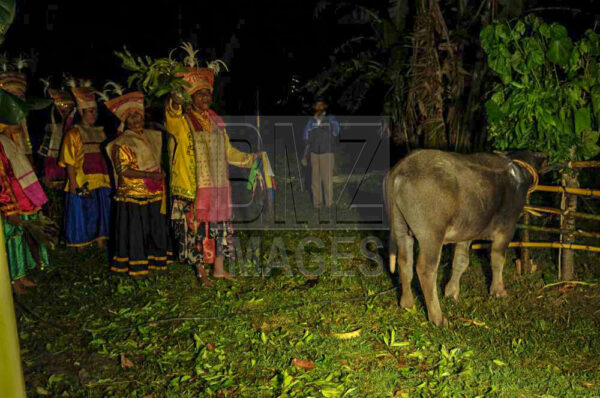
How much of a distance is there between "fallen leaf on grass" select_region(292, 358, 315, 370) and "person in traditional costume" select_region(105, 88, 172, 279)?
3.00 m

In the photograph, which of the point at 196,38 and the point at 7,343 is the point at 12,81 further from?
the point at 196,38

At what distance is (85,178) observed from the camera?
323 inches

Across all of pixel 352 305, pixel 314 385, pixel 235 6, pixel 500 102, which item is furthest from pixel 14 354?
pixel 235 6

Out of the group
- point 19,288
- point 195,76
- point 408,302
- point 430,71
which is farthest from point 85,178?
point 430,71

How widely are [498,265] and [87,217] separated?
5978mm

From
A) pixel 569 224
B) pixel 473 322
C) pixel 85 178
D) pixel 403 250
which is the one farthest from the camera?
pixel 85 178

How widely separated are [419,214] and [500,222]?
116 centimetres

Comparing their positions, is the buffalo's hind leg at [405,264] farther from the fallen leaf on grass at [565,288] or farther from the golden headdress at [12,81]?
the golden headdress at [12,81]

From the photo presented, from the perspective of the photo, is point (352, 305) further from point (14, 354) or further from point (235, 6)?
point (235, 6)

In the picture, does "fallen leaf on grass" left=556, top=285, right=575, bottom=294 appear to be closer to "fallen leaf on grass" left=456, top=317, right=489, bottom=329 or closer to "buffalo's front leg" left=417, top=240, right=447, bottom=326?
"fallen leaf on grass" left=456, top=317, right=489, bottom=329

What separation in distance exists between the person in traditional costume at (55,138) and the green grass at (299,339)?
281 cm

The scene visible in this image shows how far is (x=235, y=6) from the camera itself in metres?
18.6

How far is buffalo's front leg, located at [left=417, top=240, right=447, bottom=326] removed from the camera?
5.34 m

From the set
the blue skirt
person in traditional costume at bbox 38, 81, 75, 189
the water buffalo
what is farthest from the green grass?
person in traditional costume at bbox 38, 81, 75, 189
